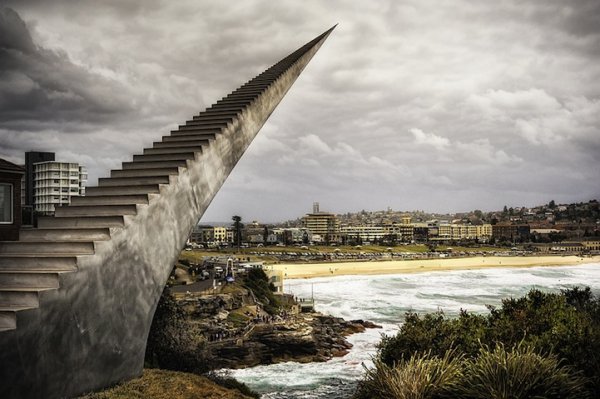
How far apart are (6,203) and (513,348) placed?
40.0 feet

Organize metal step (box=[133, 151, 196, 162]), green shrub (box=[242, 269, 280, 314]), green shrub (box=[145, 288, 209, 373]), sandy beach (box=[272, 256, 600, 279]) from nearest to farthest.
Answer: metal step (box=[133, 151, 196, 162]), green shrub (box=[145, 288, 209, 373]), green shrub (box=[242, 269, 280, 314]), sandy beach (box=[272, 256, 600, 279])

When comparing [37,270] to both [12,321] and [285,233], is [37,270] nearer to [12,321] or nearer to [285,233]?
[12,321]

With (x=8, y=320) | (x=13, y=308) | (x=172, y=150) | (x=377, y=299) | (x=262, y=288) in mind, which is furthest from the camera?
(x=377, y=299)

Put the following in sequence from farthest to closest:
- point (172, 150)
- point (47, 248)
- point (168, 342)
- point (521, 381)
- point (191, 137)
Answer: point (168, 342)
point (191, 137)
point (172, 150)
point (47, 248)
point (521, 381)

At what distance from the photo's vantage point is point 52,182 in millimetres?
106812

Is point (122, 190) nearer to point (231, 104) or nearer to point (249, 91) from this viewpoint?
point (231, 104)

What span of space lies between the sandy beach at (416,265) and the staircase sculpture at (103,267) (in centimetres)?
7664

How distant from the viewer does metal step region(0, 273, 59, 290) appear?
23.3 ft

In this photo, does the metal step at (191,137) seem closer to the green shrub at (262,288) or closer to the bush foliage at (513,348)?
the bush foliage at (513,348)

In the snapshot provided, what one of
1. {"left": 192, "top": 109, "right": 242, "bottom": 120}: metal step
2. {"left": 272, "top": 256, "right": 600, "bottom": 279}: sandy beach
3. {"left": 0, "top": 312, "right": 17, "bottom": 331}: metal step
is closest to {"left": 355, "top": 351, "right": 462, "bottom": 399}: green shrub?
{"left": 0, "top": 312, "right": 17, "bottom": 331}: metal step

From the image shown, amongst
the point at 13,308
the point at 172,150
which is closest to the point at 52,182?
the point at 172,150

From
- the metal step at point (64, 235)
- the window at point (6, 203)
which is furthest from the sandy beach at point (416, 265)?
the metal step at point (64, 235)

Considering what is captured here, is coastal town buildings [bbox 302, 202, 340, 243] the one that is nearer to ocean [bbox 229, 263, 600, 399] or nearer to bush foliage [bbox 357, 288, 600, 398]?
ocean [bbox 229, 263, 600, 399]

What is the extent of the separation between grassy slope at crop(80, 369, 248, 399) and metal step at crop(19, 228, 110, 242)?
2.21 m
